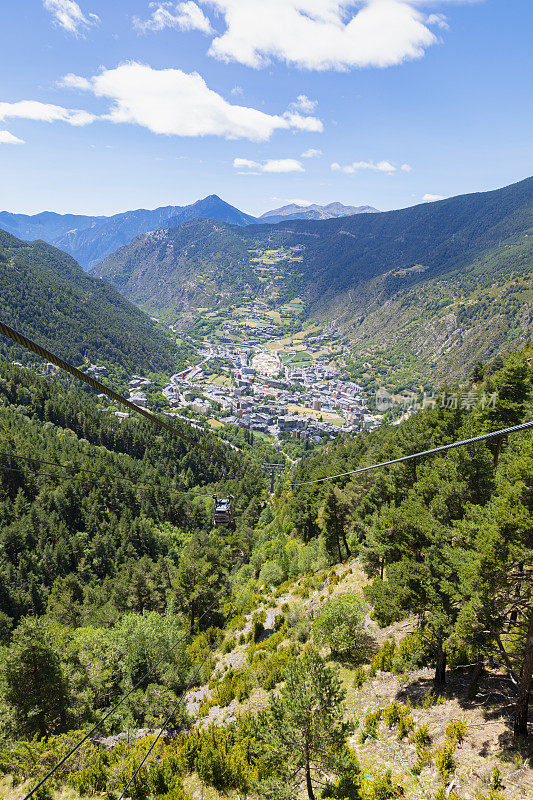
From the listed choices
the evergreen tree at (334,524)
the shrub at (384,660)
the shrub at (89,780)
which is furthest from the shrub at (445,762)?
the evergreen tree at (334,524)

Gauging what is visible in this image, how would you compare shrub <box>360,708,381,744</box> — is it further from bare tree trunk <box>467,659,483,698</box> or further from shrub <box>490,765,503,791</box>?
shrub <box>490,765,503,791</box>

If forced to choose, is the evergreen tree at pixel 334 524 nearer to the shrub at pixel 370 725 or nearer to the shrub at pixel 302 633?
the shrub at pixel 302 633

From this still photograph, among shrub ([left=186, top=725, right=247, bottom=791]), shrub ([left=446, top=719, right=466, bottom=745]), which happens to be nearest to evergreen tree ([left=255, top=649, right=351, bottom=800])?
shrub ([left=186, top=725, right=247, bottom=791])

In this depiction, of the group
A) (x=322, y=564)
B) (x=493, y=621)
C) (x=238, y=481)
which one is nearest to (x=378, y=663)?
(x=493, y=621)

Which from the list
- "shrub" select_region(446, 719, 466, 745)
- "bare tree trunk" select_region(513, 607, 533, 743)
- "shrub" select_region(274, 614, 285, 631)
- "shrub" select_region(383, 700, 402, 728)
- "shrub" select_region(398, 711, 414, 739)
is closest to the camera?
"bare tree trunk" select_region(513, 607, 533, 743)

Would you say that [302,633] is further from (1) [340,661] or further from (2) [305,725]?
(2) [305,725]

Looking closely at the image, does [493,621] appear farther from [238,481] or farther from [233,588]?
[238,481]
